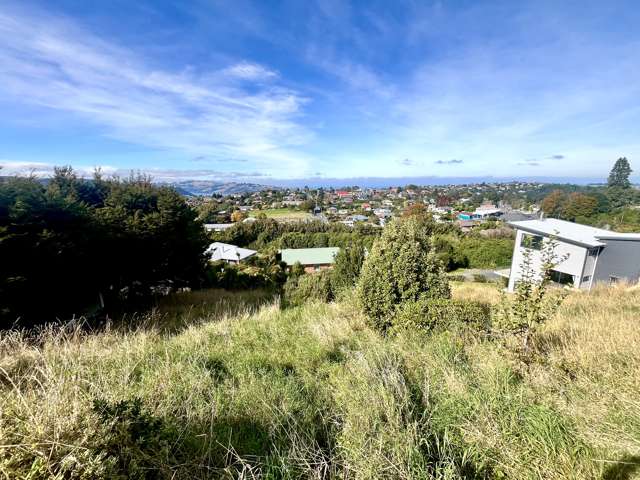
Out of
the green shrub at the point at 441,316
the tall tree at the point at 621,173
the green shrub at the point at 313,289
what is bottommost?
the green shrub at the point at 313,289

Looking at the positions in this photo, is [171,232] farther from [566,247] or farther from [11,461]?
[566,247]

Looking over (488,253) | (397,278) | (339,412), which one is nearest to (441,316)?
(397,278)

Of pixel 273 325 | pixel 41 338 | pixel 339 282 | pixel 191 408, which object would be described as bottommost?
pixel 339 282

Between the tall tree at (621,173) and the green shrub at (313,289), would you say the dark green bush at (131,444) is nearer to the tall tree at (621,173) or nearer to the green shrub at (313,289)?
the green shrub at (313,289)

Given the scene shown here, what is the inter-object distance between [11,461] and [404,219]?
618 centimetres

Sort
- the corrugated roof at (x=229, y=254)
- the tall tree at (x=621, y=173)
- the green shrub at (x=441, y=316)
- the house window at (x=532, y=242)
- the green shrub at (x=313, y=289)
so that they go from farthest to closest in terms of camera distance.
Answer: the tall tree at (x=621, y=173)
the corrugated roof at (x=229, y=254)
the green shrub at (x=313, y=289)
the green shrub at (x=441, y=316)
the house window at (x=532, y=242)

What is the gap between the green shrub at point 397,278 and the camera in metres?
5.33

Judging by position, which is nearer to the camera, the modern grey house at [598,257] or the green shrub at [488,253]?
the modern grey house at [598,257]

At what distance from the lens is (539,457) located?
195 centimetres

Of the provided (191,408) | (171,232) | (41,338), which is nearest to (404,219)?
(191,408)

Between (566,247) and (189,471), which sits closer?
(189,471)

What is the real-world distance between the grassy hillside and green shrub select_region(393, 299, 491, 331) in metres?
0.31

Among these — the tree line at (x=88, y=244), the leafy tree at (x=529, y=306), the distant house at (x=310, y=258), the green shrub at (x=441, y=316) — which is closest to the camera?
the leafy tree at (x=529, y=306)

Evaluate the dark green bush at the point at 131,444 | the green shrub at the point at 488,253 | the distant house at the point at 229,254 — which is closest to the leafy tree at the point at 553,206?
the green shrub at the point at 488,253
